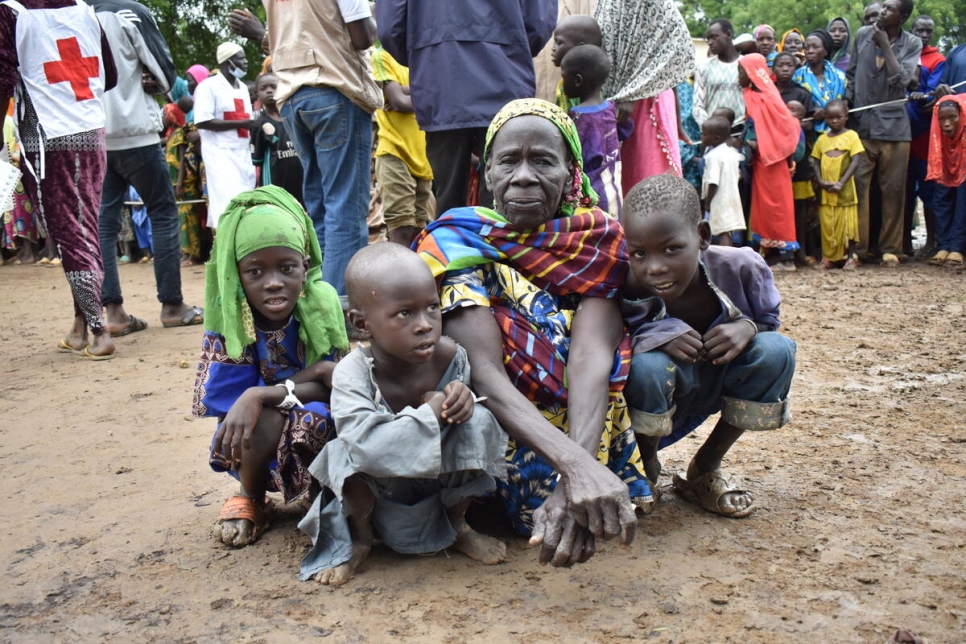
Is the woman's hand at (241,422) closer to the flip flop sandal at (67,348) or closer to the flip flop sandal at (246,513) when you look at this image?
the flip flop sandal at (246,513)

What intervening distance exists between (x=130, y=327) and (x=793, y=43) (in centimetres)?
752

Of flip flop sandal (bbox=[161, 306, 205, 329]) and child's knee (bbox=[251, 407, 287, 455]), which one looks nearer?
child's knee (bbox=[251, 407, 287, 455])

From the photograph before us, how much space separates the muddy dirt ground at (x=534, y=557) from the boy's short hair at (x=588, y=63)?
6.44 feet

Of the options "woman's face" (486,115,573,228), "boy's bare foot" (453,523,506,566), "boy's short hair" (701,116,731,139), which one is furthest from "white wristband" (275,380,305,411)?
"boy's short hair" (701,116,731,139)

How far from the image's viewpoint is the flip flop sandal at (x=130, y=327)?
5547 millimetres

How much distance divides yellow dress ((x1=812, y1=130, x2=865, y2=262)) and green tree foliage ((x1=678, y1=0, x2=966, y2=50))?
13.1 meters

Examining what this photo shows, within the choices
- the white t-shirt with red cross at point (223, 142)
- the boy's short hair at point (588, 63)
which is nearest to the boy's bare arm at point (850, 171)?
the boy's short hair at point (588, 63)

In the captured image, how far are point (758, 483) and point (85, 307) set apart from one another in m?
3.77

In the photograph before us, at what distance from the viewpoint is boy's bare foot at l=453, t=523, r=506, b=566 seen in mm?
2336

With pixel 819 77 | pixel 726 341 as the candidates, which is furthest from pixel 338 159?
pixel 819 77

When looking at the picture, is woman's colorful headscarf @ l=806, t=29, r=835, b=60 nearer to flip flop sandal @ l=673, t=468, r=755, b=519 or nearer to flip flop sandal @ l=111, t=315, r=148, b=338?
flip flop sandal @ l=111, t=315, r=148, b=338

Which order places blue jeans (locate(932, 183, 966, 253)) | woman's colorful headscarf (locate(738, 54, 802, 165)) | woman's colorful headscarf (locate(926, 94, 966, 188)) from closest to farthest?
woman's colorful headscarf (locate(926, 94, 966, 188)) < woman's colorful headscarf (locate(738, 54, 802, 165)) < blue jeans (locate(932, 183, 966, 253))

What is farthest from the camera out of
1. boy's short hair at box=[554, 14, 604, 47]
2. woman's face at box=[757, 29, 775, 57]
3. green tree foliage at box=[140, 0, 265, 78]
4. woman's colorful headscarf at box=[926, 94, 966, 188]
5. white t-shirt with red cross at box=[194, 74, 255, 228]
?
green tree foliage at box=[140, 0, 265, 78]

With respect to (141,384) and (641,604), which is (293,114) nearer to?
(141,384)
